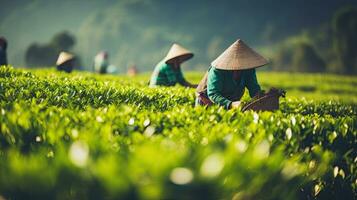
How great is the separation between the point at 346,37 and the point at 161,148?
61836mm

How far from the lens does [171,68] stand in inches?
380

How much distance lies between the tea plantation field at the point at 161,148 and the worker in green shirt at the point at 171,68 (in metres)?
1.00

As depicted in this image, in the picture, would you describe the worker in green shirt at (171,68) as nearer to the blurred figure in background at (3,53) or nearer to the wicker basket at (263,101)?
the wicker basket at (263,101)

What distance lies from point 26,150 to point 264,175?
278 cm

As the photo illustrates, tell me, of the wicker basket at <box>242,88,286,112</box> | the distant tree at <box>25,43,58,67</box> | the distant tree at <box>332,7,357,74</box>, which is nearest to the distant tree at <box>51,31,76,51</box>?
the distant tree at <box>25,43,58,67</box>

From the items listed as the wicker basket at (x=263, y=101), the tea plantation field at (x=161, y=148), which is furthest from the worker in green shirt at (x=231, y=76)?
the tea plantation field at (x=161, y=148)

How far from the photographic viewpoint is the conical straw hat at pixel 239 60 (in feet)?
21.8

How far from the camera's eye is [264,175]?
3.29 m

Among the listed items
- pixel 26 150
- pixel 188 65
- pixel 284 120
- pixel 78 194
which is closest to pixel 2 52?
pixel 26 150

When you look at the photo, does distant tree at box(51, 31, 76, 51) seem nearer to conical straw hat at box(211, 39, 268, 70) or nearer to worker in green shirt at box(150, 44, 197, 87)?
worker in green shirt at box(150, 44, 197, 87)

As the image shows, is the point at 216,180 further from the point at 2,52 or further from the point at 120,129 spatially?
the point at 2,52

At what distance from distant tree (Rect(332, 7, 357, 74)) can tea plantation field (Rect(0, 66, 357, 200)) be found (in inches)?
2155

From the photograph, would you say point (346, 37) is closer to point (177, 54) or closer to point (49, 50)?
point (49, 50)

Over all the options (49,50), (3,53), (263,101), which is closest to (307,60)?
→ (49,50)
